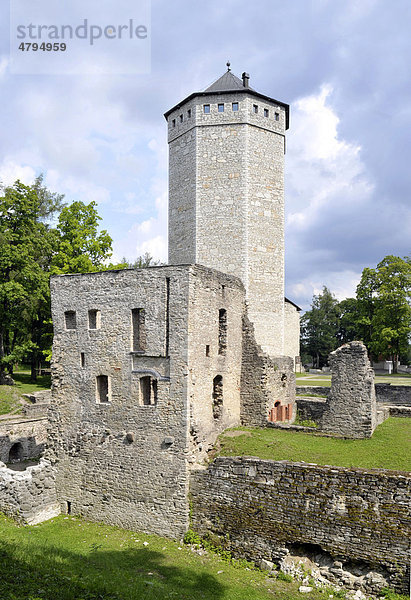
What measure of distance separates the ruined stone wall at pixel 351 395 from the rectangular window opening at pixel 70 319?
10.5 meters

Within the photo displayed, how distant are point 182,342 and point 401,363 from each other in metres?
55.2

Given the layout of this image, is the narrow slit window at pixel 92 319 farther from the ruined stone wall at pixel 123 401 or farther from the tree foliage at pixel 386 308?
the tree foliage at pixel 386 308

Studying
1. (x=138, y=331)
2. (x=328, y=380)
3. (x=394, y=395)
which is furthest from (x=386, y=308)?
(x=138, y=331)

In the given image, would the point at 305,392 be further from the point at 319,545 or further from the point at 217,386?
the point at 319,545

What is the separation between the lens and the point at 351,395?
56.0ft

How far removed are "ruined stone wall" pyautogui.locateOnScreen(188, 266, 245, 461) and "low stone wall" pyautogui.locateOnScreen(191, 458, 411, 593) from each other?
1627 mm

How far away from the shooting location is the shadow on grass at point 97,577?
8.19 metres

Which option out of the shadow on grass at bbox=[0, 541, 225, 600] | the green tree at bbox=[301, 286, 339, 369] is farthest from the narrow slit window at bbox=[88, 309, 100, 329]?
the green tree at bbox=[301, 286, 339, 369]

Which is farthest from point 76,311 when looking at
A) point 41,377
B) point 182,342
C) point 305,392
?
point 41,377

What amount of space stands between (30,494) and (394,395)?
66.8 feet

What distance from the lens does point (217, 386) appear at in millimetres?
16594

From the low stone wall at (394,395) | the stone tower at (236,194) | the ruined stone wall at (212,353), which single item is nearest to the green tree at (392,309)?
the low stone wall at (394,395)

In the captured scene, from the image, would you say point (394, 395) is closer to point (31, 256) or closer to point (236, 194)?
point (236, 194)

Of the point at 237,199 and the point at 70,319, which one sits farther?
the point at 237,199
